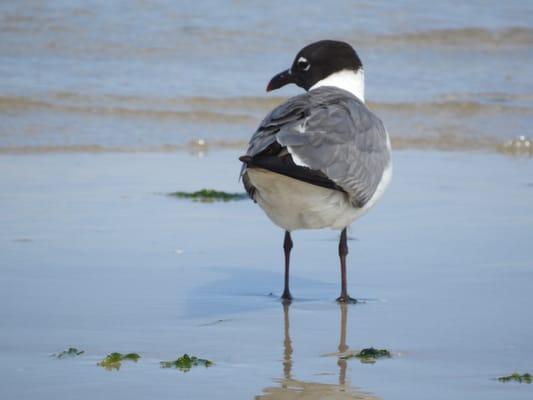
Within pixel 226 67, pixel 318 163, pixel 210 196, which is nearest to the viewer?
pixel 318 163

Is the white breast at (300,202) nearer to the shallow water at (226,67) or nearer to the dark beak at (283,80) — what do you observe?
the dark beak at (283,80)

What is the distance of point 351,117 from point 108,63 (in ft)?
26.9

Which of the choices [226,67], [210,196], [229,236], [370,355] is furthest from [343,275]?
[226,67]

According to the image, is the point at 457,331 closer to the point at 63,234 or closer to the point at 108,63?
the point at 63,234

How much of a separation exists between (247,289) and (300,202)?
807 mm

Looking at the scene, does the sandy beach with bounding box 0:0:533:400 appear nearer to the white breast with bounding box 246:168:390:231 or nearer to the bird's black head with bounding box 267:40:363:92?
the white breast with bounding box 246:168:390:231

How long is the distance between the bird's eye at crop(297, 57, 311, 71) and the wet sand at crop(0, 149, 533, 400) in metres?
0.98

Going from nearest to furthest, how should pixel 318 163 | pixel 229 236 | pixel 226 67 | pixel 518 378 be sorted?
pixel 518 378
pixel 318 163
pixel 229 236
pixel 226 67

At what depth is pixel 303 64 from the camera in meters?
5.73

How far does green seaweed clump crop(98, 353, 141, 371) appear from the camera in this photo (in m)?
3.88

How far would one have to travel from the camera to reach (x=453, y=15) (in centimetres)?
1598

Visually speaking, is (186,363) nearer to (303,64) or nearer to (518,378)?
(518,378)

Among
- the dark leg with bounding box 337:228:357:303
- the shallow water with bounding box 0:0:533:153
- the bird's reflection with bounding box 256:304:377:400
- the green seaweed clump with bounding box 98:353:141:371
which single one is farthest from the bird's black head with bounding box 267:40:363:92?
the shallow water with bounding box 0:0:533:153

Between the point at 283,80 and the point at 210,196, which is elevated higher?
the point at 283,80
